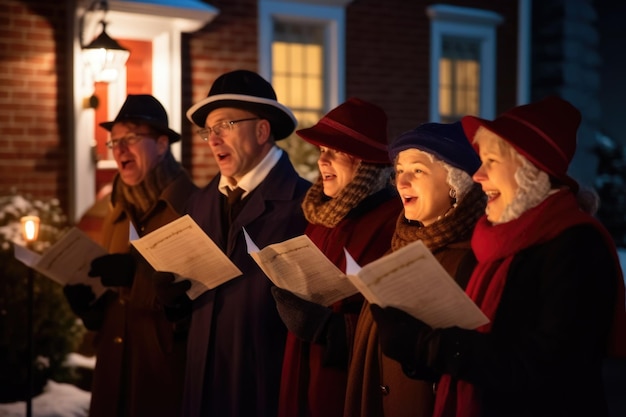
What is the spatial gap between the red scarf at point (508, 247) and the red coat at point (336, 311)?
2.73 feet

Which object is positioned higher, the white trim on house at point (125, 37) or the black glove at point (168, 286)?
the white trim on house at point (125, 37)

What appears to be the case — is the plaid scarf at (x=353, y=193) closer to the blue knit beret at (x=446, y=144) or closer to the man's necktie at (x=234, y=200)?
the blue knit beret at (x=446, y=144)

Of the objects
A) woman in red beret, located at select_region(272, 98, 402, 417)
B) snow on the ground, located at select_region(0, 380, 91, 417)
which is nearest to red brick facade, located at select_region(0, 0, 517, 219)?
snow on the ground, located at select_region(0, 380, 91, 417)

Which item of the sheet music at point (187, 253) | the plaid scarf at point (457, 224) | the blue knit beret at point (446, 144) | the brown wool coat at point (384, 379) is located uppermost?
the blue knit beret at point (446, 144)

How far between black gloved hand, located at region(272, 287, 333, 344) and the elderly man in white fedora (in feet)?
1.89

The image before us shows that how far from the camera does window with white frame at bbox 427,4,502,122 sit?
11.3 meters

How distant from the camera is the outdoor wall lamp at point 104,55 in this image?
795cm

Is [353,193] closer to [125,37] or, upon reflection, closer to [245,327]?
[245,327]

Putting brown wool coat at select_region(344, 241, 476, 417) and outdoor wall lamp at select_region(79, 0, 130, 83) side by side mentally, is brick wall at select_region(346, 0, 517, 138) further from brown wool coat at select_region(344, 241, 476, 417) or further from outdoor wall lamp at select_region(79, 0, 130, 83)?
brown wool coat at select_region(344, 241, 476, 417)

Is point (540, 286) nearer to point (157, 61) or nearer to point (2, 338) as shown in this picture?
point (2, 338)

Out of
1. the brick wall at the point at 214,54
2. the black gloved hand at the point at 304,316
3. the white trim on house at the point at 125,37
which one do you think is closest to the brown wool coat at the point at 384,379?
the black gloved hand at the point at 304,316

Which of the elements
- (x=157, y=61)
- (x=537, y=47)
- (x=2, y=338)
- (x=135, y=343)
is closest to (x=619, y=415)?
(x=135, y=343)

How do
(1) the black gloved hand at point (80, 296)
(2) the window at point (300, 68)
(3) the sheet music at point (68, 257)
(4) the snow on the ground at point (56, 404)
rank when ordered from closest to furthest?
(3) the sheet music at point (68, 257) → (1) the black gloved hand at point (80, 296) → (4) the snow on the ground at point (56, 404) → (2) the window at point (300, 68)

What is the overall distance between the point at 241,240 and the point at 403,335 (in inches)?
63.2
